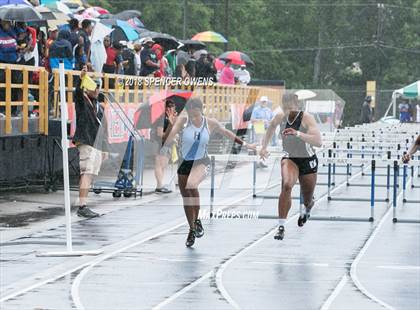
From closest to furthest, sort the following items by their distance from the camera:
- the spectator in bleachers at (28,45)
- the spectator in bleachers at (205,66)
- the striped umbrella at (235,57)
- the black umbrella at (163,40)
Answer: the spectator in bleachers at (28,45)
the black umbrella at (163,40)
the spectator in bleachers at (205,66)
the striped umbrella at (235,57)

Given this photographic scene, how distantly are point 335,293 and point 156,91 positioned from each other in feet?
50.6

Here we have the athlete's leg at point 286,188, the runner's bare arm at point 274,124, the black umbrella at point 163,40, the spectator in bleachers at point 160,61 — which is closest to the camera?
the athlete's leg at point 286,188

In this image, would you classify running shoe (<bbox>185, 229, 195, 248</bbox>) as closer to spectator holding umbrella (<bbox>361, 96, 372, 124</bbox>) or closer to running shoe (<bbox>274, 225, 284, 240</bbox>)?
running shoe (<bbox>274, 225, 284, 240</bbox>)

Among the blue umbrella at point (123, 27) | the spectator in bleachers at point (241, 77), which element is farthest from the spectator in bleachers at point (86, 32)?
the spectator in bleachers at point (241, 77)

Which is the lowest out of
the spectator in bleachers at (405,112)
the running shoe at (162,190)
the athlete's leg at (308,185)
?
the spectator in bleachers at (405,112)

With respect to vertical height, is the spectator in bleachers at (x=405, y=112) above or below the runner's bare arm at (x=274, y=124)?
below

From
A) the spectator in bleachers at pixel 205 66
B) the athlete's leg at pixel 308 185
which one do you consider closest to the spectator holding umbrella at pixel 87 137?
the athlete's leg at pixel 308 185

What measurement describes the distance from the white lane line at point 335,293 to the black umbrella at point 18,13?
8.28 meters

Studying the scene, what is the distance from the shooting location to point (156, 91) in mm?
27438

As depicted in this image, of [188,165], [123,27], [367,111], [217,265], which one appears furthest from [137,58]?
[367,111]

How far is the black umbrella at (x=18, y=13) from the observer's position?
64.7ft

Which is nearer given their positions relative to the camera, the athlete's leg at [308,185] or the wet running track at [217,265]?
the wet running track at [217,265]

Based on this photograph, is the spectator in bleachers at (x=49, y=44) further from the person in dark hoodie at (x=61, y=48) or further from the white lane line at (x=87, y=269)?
the white lane line at (x=87, y=269)

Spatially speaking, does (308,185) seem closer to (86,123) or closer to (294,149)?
(294,149)
